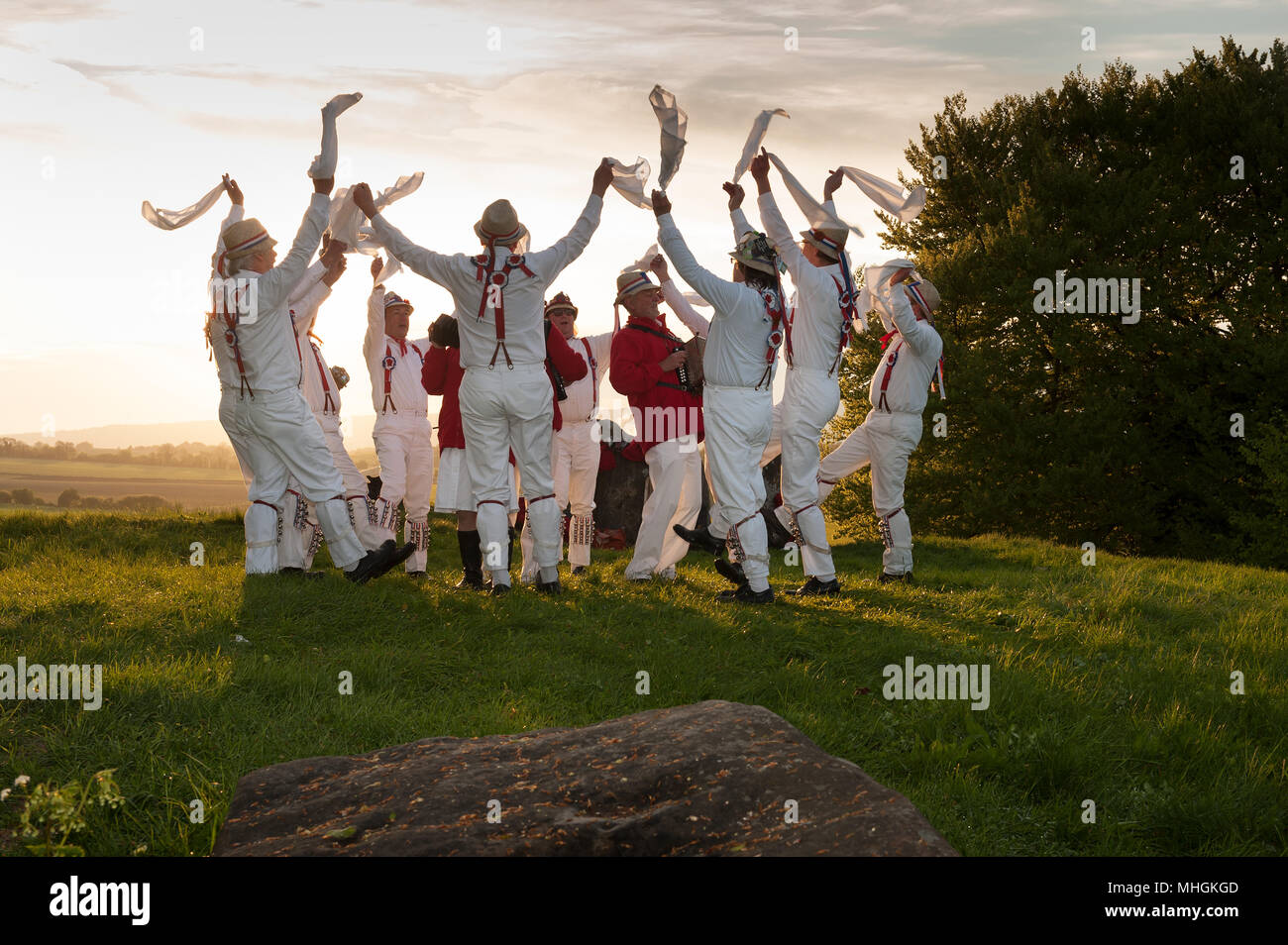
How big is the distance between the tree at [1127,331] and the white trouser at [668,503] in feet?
37.0

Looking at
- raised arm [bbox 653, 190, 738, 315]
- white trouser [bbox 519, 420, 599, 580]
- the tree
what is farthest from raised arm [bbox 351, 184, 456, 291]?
the tree

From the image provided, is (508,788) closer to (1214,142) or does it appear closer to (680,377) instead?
(680,377)

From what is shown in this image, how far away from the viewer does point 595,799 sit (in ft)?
11.2

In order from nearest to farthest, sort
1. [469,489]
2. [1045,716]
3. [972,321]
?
[1045,716] < [469,489] < [972,321]

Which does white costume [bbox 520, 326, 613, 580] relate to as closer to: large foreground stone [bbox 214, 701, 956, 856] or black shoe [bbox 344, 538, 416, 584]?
black shoe [bbox 344, 538, 416, 584]

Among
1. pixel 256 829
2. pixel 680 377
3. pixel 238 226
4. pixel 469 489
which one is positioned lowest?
pixel 256 829

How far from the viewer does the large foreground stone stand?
3.12m

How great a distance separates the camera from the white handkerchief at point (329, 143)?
7.91m

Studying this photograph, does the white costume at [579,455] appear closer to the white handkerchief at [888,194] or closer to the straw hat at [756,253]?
the straw hat at [756,253]

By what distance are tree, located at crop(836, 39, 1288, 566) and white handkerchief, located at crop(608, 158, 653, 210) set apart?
40.6ft
